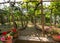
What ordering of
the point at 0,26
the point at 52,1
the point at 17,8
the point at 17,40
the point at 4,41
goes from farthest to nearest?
the point at 0,26 → the point at 17,8 → the point at 52,1 → the point at 17,40 → the point at 4,41

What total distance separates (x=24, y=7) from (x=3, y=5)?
59 centimetres

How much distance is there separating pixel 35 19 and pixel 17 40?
3.74 feet

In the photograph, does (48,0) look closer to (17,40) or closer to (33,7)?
(33,7)

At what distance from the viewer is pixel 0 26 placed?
166 inches

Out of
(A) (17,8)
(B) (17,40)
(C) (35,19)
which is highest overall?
(A) (17,8)

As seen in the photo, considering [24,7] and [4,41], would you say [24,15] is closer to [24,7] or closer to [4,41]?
[24,7]

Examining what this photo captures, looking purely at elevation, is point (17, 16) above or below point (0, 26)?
above

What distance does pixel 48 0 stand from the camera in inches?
151

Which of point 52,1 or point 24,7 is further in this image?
point 24,7

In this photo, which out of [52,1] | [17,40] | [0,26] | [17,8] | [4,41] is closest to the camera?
[4,41]

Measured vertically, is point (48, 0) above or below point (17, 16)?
above

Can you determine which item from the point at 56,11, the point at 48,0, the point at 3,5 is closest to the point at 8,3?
the point at 3,5

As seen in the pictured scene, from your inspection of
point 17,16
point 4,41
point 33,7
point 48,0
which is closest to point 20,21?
point 17,16

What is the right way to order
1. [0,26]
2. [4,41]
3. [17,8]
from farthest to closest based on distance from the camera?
[0,26], [17,8], [4,41]
